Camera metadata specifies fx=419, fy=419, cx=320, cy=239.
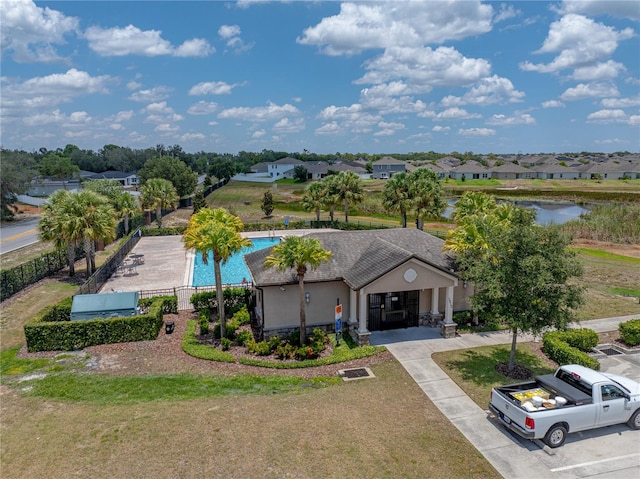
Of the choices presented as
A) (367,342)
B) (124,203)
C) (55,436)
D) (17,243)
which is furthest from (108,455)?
(17,243)

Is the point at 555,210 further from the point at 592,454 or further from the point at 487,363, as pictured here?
the point at 592,454

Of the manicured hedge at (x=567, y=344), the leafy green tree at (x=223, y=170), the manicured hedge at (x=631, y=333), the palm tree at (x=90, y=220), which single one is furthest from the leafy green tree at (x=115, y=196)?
the leafy green tree at (x=223, y=170)

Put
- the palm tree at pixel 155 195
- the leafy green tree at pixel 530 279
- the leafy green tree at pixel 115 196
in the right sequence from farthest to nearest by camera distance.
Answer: the palm tree at pixel 155 195, the leafy green tree at pixel 115 196, the leafy green tree at pixel 530 279

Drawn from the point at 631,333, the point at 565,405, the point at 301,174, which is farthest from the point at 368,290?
the point at 301,174

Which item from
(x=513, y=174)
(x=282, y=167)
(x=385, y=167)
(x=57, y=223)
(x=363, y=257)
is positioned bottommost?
(x=363, y=257)

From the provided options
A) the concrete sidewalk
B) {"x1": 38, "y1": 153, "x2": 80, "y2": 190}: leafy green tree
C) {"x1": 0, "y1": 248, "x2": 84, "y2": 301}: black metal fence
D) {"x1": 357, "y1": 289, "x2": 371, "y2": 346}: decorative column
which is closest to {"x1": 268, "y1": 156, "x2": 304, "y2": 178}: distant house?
{"x1": 38, "y1": 153, "x2": 80, "y2": 190}: leafy green tree

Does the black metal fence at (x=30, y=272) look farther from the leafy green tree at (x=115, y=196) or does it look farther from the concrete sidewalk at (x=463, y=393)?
the concrete sidewalk at (x=463, y=393)

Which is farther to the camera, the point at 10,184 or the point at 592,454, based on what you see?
the point at 10,184

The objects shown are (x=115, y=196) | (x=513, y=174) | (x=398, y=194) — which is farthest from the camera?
(x=513, y=174)
